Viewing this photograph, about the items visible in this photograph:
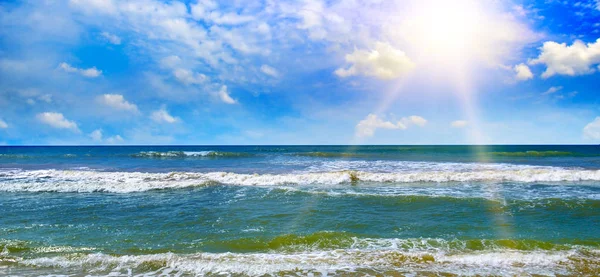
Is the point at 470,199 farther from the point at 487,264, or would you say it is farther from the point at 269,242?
the point at 269,242

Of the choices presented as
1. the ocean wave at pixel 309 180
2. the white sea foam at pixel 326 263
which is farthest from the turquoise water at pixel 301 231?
the ocean wave at pixel 309 180

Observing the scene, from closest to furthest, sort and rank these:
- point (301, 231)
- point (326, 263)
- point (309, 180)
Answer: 1. point (326, 263)
2. point (301, 231)
3. point (309, 180)

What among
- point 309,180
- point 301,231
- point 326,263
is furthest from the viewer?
point 309,180

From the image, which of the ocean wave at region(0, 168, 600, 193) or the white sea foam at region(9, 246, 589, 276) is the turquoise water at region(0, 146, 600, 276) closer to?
the white sea foam at region(9, 246, 589, 276)

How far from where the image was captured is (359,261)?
6496 millimetres

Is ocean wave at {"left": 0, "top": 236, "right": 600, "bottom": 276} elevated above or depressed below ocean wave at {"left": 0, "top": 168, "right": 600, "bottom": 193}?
below

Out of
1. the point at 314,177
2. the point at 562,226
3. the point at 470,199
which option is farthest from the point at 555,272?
the point at 314,177

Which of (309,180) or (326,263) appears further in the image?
(309,180)

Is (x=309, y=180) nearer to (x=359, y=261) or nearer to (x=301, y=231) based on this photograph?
(x=301, y=231)

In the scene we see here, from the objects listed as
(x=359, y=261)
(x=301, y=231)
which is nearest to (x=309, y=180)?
(x=301, y=231)

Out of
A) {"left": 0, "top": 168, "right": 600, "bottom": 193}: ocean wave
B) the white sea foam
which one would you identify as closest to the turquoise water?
the white sea foam

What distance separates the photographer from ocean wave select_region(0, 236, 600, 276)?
6.07 meters

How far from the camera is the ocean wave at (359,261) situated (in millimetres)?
6066

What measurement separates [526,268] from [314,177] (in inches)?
540
